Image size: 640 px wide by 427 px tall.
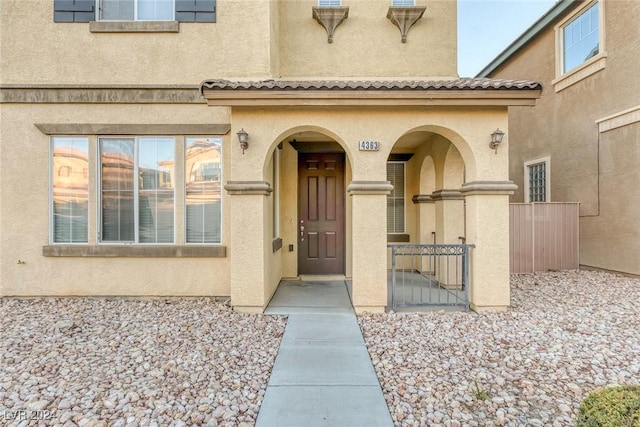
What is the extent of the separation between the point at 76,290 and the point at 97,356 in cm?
294

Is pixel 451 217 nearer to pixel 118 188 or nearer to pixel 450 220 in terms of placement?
pixel 450 220

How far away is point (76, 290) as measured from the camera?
590 cm

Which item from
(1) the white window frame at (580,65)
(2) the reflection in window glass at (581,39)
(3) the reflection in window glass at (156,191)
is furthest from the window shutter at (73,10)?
(2) the reflection in window glass at (581,39)

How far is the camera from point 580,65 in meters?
8.88

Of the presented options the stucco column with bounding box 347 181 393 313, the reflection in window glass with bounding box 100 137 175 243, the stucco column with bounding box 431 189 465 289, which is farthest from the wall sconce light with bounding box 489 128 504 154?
the reflection in window glass with bounding box 100 137 175 243

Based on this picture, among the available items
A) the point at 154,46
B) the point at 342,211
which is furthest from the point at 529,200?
the point at 154,46

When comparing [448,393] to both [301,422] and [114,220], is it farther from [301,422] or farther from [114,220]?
[114,220]

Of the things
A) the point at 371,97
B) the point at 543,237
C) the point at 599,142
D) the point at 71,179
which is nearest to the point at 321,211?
the point at 371,97

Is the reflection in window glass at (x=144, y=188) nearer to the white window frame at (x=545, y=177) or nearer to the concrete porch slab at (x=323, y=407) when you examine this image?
the concrete porch slab at (x=323, y=407)

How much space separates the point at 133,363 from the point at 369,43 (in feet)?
25.7

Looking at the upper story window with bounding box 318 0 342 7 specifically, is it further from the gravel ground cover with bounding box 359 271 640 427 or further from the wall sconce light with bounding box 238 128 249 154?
the gravel ground cover with bounding box 359 271 640 427

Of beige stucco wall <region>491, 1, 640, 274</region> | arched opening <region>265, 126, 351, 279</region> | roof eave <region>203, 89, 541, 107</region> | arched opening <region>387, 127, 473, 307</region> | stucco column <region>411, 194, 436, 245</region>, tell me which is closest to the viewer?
roof eave <region>203, 89, 541, 107</region>

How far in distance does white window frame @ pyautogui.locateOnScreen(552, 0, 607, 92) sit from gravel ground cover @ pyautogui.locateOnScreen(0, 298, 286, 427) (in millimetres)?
10967

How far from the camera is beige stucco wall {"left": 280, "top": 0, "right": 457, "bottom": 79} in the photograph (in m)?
7.31
